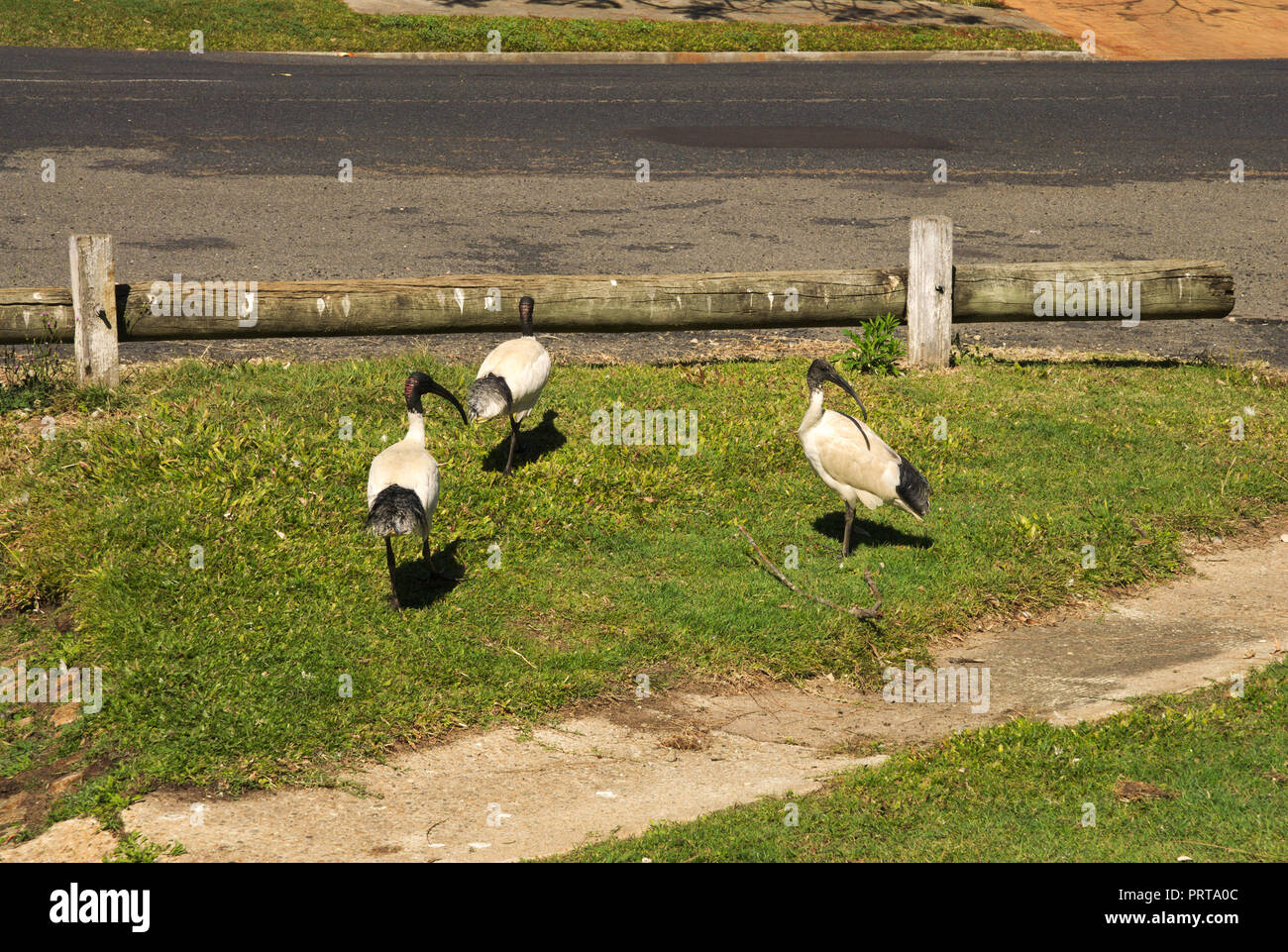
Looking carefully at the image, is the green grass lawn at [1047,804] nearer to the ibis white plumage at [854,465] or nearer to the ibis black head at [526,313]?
the ibis white plumage at [854,465]

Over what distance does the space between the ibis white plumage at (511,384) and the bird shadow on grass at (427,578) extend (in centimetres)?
91

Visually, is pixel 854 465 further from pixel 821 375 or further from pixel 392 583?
pixel 392 583

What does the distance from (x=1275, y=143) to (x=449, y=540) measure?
15243 millimetres

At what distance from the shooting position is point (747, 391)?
33.6ft

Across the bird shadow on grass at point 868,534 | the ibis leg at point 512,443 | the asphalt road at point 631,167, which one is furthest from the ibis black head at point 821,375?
the asphalt road at point 631,167

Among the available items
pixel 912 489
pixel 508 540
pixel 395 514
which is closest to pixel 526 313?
pixel 508 540

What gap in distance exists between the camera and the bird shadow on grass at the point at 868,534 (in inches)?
324

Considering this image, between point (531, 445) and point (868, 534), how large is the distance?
2.60 meters

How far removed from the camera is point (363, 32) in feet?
73.8

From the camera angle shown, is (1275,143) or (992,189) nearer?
(992,189)

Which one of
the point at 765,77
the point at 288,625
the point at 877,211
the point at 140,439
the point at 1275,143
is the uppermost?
the point at 765,77

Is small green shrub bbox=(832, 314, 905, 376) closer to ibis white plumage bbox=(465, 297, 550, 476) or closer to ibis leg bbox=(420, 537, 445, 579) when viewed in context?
ibis white plumage bbox=(465, 297, 550, 476)
